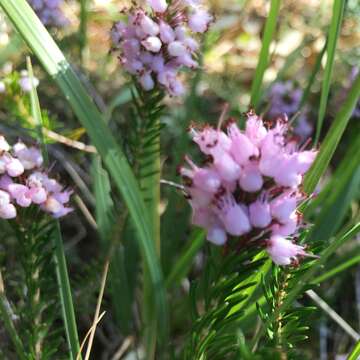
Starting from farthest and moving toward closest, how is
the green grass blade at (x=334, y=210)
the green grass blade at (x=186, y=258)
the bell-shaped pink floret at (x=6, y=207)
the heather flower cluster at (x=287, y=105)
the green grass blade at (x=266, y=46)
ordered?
the heather flower cluster at (x=287, y=105) < the green grass blade at (x=334, y=210) < the green grass blade at (x=186, y=258) < the green grass blade at (x=266, y=46) < the bell-shaped pink floret at (x=6, y=207)

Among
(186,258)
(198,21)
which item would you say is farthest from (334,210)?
(198,21)

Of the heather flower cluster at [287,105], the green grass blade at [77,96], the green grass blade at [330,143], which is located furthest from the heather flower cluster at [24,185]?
the heather flower cluster at [287,105]

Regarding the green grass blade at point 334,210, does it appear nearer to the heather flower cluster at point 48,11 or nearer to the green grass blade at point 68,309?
the green grass blade at point 68,309

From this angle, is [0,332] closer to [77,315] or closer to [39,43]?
[77,315]

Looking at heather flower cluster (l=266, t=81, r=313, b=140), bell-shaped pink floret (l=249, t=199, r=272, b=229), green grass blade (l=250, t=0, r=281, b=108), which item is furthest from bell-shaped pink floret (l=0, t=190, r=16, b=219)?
heather flower cluster (l=266, t=81, r=313, b=140)

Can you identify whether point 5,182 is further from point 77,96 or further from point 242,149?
point 242,149

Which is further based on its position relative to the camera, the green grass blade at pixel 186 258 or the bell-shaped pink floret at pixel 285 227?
the green grass blade at pixel 186 258

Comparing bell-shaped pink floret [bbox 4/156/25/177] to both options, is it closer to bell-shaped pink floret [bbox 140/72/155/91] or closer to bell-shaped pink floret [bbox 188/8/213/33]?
Answer: bell-shaped pink floret [bbox 140/72/155/91]
